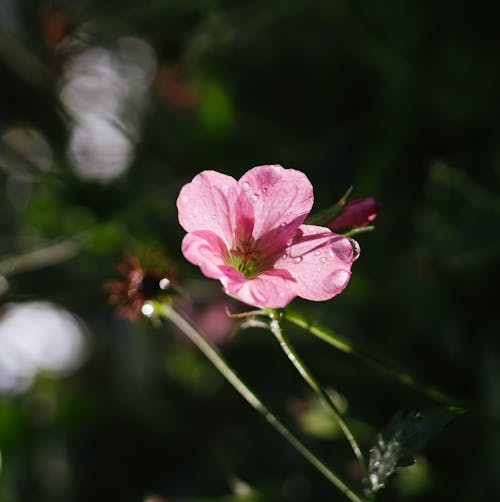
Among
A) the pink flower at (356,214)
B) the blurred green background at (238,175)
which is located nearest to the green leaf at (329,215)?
the pink flower at (356,214)

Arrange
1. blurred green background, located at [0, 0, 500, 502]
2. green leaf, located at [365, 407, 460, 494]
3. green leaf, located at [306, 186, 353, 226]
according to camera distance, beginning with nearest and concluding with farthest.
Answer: green leaf, located at [365, 407, 460, 494] < green leaf, located at [306, 186, 353, 226] < blurred green background, located at [0, 0, 500, 502]

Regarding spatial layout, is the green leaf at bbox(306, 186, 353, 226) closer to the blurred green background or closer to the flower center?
the flower center

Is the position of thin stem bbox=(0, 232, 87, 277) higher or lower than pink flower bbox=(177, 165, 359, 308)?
lower

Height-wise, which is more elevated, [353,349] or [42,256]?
[353,349]

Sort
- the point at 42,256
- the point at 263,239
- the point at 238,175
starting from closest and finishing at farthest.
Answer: the point at 263,239 < the point at 42,256 < the point at 238,175

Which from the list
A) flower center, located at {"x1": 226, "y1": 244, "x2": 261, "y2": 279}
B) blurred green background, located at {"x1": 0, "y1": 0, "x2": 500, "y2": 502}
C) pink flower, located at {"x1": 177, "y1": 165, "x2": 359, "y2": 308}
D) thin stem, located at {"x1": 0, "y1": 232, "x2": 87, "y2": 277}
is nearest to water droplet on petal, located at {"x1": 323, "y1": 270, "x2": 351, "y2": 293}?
pink flower, located at {"x1": 177, "y1": 165, "x2": 359, "y2": 308}

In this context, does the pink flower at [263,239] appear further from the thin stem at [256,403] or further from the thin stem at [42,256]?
the thin stem at [42,256]

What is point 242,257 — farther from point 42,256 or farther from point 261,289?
point 42,256

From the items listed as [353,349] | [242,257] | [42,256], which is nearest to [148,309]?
[242,257]
